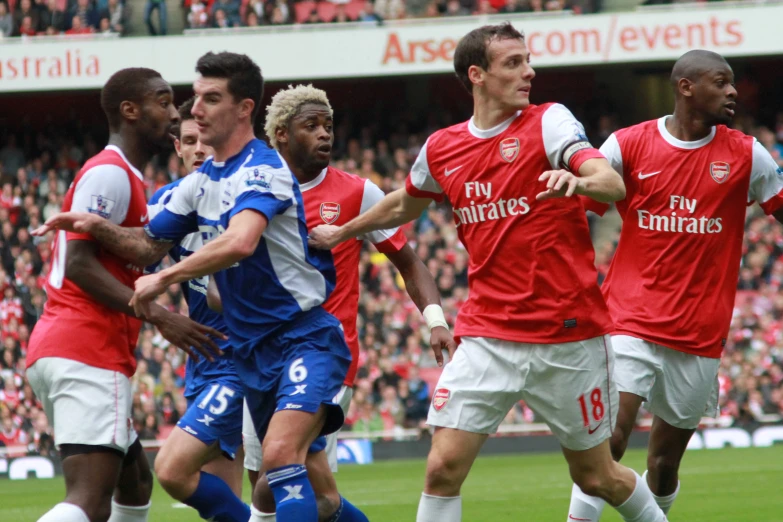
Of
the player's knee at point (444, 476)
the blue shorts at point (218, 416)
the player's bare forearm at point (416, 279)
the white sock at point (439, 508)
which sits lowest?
the white sock at point (439, 508)

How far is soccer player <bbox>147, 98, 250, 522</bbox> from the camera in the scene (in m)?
6.09

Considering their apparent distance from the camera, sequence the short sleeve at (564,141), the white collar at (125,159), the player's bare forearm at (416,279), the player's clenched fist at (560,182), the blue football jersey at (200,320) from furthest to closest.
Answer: the player's bare forearm at (416,279), the blue football jersey at (200,320), the white collar at (125,159), the short sleeve at (564,141), the player's clenched fist at (560,182)

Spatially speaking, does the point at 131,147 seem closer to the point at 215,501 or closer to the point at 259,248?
the point at 259,248

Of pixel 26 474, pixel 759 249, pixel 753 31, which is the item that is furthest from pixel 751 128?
pixel 26 474

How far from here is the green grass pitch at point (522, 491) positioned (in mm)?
10289

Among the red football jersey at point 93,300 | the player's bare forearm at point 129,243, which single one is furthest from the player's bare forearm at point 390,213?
the red football jersey at point 93,300

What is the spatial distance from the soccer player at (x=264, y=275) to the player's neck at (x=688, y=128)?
2515mm

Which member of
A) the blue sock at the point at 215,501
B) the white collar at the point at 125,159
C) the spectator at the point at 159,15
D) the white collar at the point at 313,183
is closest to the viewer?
the white collar at the point at 125,159

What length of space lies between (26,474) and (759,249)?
39.3 ft

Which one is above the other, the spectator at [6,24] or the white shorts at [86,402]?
the spectator at [6,24]

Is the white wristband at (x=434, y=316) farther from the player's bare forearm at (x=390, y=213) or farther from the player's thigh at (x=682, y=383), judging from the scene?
the player's thigh at (x=682, y=383)

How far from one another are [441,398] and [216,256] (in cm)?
133

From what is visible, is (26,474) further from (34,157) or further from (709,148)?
(709,148)

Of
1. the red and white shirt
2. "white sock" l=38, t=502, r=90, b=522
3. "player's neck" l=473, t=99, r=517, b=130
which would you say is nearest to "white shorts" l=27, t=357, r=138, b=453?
"white sock" l=38, t=502, r=90, b=522
